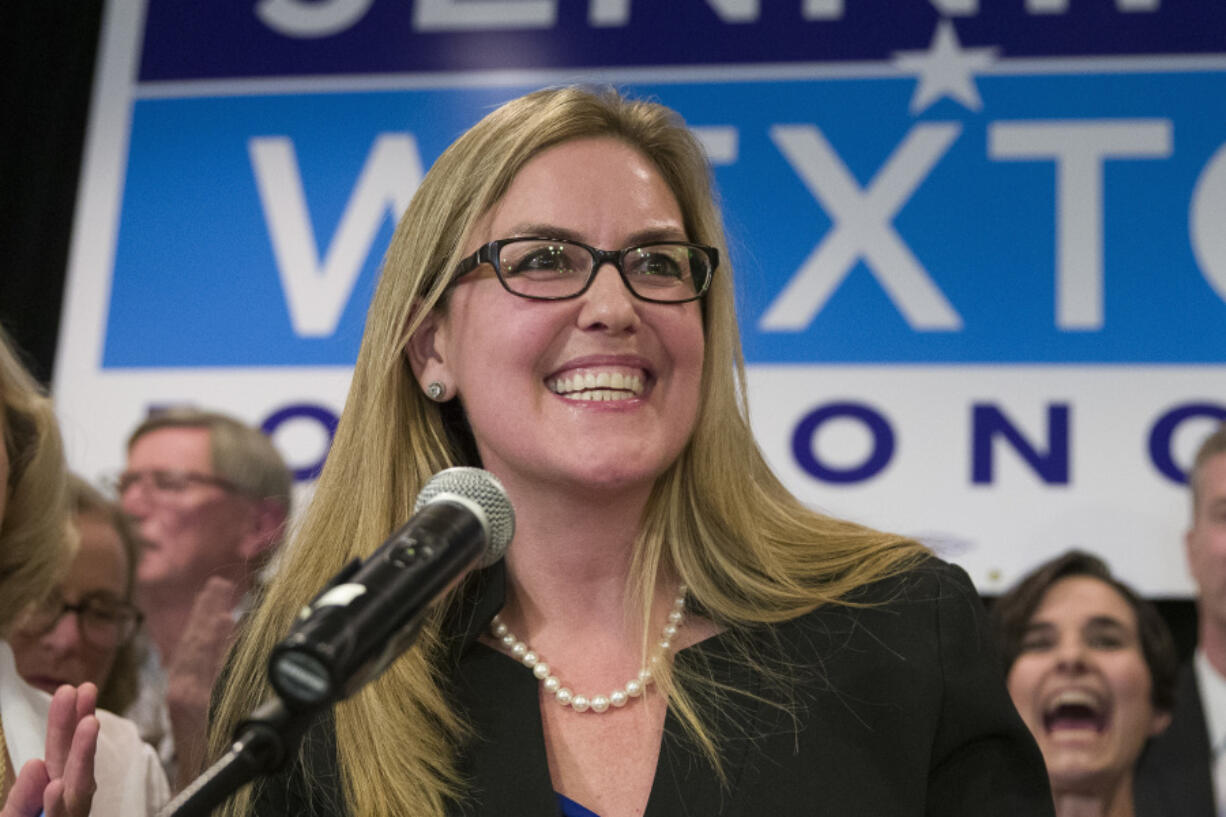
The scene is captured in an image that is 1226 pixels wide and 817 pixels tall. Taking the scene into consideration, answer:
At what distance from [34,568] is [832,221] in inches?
90.5

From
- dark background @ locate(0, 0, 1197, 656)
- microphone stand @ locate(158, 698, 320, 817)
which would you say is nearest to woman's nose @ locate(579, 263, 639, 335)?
microphone stand @ locate(158, 698, 320, 817)

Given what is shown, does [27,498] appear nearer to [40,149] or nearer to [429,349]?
[429,349]

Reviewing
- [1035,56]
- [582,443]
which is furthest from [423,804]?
[1035,56]

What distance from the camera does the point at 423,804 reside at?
1752 millimetres

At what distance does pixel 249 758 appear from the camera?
1.06 m

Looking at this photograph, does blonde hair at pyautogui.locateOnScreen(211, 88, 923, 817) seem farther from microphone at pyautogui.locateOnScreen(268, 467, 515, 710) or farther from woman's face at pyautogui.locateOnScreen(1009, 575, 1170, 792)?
woman's face at pyautogui.locateOnScreen(1009, 575, 1170, 792)

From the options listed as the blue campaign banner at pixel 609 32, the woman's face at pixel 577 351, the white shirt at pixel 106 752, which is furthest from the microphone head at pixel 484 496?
the blue campaign banner at pixel 609 32

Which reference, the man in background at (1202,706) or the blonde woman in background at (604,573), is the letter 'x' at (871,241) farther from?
the blonde woman in background at (604,573)

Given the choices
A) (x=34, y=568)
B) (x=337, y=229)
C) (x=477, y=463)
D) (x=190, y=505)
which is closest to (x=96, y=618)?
(x=190, y=505)

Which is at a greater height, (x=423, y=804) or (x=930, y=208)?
(x=930, y=208)

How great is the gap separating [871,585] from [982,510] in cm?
186

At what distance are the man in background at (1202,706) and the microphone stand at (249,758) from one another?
2.87m

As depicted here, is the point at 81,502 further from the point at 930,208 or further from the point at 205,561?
the point at 930,208

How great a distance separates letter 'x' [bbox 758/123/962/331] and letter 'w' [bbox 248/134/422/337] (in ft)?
3.82
